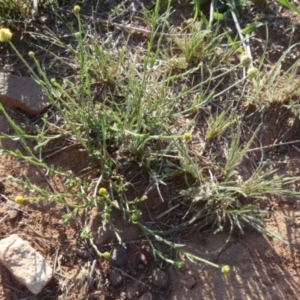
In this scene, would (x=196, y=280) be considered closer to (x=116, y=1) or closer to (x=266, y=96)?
(x=266, y=96)

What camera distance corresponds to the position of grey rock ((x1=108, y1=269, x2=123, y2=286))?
6.25 ft

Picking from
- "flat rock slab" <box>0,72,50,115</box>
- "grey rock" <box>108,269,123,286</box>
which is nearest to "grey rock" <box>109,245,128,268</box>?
"grey rock" <box>108,269,123,286</box>

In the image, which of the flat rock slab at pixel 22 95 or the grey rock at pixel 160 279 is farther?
the flat rock slab at pixel 22 95

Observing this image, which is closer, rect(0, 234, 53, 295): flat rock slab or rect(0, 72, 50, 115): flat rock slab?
rect(0, 234, 53, 295): flat rock slab

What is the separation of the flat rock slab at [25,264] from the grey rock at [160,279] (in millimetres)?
358

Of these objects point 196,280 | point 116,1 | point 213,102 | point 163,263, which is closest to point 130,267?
point 163,263

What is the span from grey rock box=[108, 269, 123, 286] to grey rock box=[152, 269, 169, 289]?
12 centimetres

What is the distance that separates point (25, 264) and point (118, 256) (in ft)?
1.06

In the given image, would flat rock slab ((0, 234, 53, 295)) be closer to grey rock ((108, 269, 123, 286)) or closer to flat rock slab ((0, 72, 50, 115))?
grey rock ((108, 269, 123, 286))

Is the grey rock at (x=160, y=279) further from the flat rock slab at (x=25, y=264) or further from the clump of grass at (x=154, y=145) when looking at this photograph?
the flat rock slab at (x=25, y=264)

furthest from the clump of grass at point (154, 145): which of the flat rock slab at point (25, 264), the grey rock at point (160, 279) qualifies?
the flat rock slab at point (25, 264)

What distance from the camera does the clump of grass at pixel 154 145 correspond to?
1.95 metres

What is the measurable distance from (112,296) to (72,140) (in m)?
0.62

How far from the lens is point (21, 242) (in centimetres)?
190
